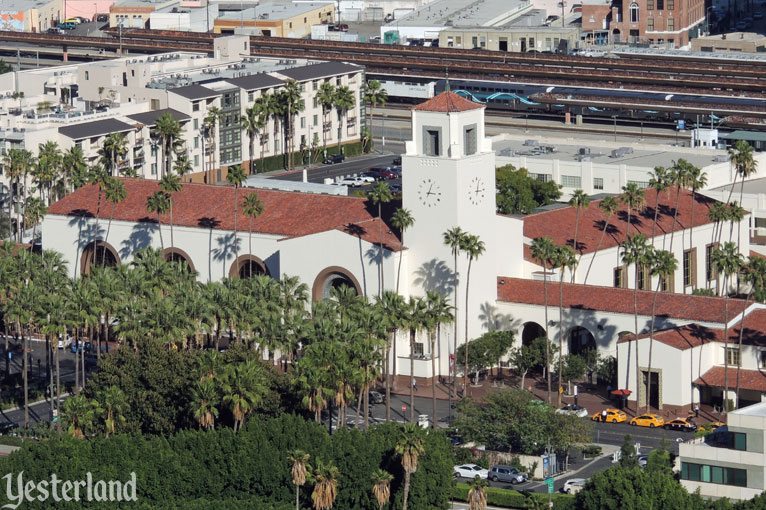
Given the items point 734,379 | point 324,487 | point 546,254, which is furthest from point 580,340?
point 324,487

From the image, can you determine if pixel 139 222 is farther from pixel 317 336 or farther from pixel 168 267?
pixel 317 336

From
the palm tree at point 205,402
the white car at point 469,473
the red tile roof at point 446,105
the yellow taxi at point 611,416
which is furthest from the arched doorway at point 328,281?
the palm tree at point 205,402

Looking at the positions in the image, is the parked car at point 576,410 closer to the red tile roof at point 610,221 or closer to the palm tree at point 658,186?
the red tile roof at point 610,221

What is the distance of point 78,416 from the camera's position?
128 metres

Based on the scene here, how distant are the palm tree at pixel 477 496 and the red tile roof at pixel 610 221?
160 feet

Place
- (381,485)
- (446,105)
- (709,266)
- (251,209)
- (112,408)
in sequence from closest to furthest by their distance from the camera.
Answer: (381,485)
(112,408)
(446,105)
(251,209)
(709,266)

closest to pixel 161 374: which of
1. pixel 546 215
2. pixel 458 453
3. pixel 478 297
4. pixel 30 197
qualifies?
pixel 458 453

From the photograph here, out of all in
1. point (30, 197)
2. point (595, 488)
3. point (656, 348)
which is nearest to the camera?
point (595, 488)

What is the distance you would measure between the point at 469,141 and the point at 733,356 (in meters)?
24.6

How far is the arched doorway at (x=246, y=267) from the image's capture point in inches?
6560

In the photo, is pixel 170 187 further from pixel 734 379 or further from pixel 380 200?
pixel 734 379

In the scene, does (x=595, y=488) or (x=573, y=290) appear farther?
(x=573, y=290)

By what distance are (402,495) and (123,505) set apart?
15.9 m

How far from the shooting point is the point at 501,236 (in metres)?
158
